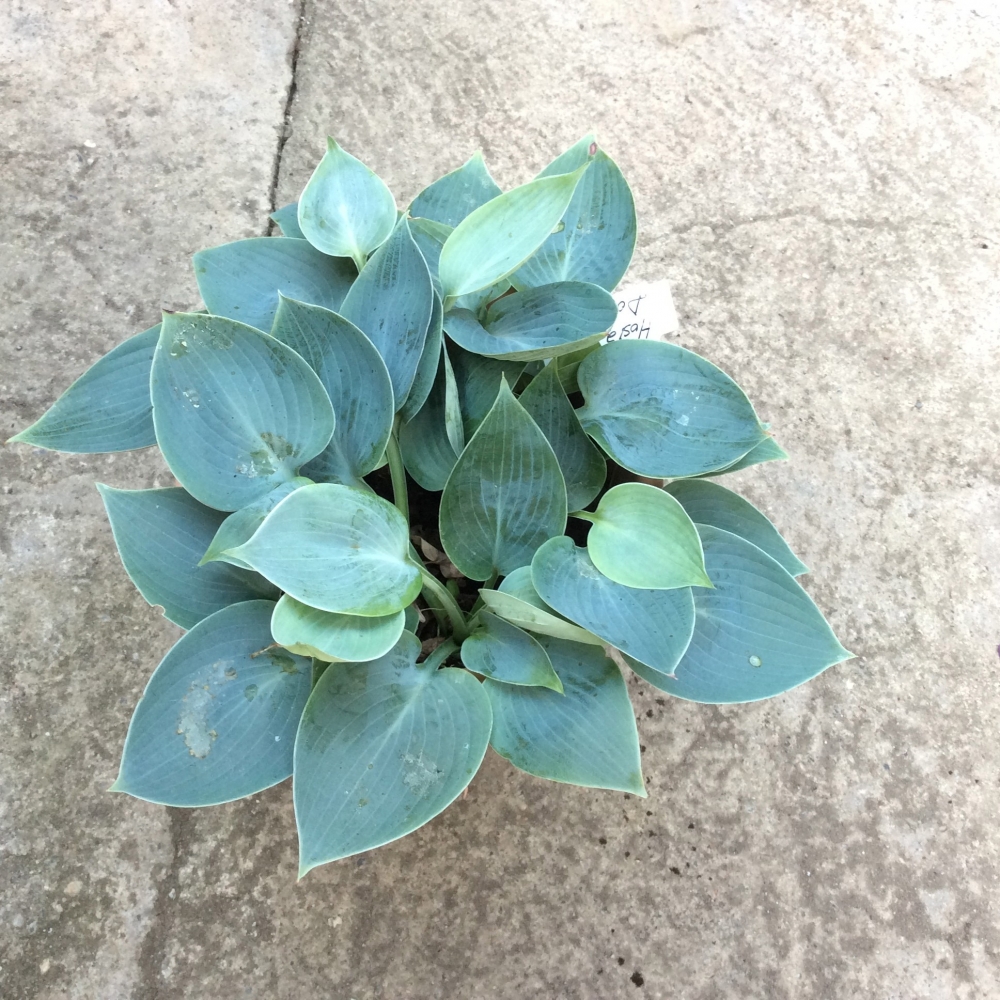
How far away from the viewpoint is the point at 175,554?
0.64 m

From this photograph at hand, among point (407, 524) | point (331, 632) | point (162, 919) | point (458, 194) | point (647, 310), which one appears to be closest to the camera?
point (331, 632)

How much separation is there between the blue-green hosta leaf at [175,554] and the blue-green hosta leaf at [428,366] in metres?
0.19

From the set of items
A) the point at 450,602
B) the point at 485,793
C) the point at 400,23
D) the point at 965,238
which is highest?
the point at 965,238

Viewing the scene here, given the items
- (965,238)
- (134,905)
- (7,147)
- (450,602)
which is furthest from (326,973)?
(965,238)

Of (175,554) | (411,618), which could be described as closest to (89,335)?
(175,554)

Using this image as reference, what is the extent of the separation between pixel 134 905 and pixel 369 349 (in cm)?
72

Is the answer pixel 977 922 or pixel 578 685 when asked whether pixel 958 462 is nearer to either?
pixel 977 922

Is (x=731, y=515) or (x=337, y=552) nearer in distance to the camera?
(x=337, y=552)

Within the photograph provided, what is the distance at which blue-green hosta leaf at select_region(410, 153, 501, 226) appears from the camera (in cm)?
77

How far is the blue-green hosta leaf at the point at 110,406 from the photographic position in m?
0.65

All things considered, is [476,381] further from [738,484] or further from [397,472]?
[738,484]

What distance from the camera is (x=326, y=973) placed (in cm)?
87

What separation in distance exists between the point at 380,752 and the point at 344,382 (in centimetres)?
29

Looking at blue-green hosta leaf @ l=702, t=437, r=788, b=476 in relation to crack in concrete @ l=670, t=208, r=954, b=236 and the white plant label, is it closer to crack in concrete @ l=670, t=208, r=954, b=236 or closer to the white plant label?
the white plant label
